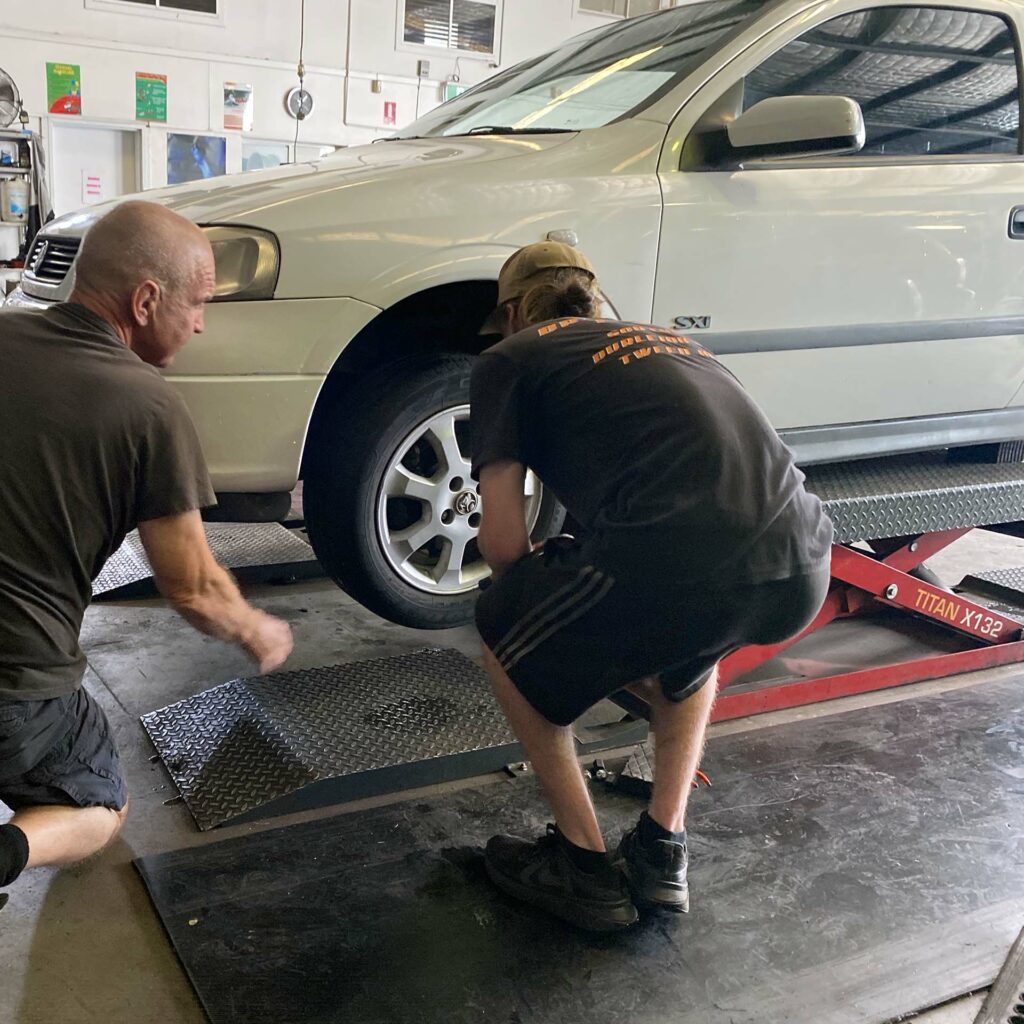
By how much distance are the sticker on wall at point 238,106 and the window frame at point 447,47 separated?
172cm

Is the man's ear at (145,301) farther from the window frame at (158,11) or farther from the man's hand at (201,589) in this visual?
the window frame at (158,11)

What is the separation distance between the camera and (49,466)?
4.66 ft

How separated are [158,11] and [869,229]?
9078mm

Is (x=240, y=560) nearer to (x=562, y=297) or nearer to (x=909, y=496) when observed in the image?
(x=562, y=297)

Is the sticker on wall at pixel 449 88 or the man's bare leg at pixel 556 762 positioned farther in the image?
the sticker on wall at pixel 449 88

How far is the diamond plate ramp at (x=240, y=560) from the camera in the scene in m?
3.23

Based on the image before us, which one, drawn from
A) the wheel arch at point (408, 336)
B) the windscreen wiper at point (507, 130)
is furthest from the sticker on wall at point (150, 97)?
the wheel arch at point (408, 336)

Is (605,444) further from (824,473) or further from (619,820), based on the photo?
(824,473)

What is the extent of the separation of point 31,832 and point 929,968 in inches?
59.4

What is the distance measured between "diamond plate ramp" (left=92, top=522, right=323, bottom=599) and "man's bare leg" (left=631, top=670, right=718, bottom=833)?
6.03 feet

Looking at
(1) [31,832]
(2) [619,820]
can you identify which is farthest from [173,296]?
(2) [619,820]

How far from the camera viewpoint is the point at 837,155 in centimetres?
268

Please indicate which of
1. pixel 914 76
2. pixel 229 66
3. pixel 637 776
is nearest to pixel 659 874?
pixel 637 776

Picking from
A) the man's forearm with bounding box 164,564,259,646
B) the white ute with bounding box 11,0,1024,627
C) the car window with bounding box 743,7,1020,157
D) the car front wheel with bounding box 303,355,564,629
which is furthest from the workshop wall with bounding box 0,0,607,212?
the man's forearm with bounding box 164,564,259,646
